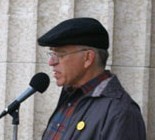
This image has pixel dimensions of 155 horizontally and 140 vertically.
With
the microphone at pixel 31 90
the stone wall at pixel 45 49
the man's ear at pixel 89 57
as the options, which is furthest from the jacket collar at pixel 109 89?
the stone wall at pixel 45 49

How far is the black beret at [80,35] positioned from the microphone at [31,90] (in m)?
0.27

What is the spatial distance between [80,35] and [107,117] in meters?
0.38

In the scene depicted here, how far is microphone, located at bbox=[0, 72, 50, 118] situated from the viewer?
2508 mm

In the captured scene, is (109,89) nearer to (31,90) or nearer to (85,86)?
(85,86)

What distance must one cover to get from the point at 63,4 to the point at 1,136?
1.08 metres

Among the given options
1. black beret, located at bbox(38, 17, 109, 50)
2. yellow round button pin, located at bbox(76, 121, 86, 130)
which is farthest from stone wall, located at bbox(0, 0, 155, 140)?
yellow round button pin, located at bbox(76, 121, 86, 130)

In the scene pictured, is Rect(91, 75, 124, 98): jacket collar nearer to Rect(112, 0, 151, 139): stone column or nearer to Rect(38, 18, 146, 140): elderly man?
Rect(38, 18, 146, 140): elderly man

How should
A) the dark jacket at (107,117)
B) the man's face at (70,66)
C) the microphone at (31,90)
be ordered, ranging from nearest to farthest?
the dark jacket at (107,117), the man's face at (70,66), the microphone at (31,90)

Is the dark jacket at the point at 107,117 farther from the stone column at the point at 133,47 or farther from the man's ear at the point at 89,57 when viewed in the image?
the stone column at the point at 133,47

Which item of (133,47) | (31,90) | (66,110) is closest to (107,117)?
(66,110)

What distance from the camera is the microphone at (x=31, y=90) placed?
2508mm

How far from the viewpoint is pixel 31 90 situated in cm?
253

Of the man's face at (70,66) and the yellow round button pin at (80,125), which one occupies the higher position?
the man's face at (70,66)

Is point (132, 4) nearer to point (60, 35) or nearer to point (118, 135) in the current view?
point (60, 35)
